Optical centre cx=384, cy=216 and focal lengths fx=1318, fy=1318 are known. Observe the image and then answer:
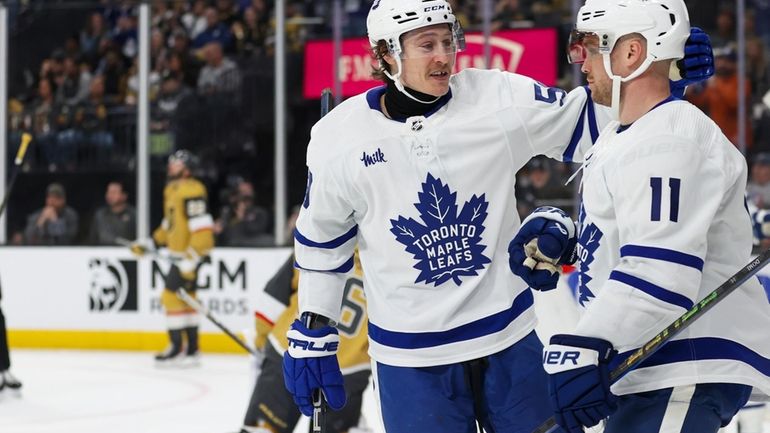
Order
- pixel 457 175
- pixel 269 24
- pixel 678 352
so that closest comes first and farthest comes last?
pixel 678 352
pixel 457 175
pixel 269 24

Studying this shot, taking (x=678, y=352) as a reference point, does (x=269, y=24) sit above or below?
above

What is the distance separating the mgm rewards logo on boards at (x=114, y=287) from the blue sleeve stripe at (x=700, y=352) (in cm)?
613

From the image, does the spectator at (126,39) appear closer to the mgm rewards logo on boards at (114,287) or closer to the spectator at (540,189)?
the mgm rewards logo on boards at (114,287)

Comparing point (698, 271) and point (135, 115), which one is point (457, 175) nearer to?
point (698, 271)

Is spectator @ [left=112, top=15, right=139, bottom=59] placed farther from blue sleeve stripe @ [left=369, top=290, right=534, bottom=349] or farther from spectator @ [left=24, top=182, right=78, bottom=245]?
blue sleeve stripe @ [left=369, top=290, right=534, bottom=349]

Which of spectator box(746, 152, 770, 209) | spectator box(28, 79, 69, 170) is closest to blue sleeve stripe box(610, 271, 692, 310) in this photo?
spectator box(746, 152, 770, 209)

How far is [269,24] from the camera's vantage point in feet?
29.5

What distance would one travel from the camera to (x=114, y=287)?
25.4ft

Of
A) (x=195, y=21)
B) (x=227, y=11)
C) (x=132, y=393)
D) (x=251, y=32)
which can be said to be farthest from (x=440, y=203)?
(x=195, y=21)

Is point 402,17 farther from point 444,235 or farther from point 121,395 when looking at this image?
point 121,395

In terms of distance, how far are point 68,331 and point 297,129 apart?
1.89m

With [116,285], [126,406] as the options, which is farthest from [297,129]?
[126,406]

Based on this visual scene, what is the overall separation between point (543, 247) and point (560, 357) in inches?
12.4

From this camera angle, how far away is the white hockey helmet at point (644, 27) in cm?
187
